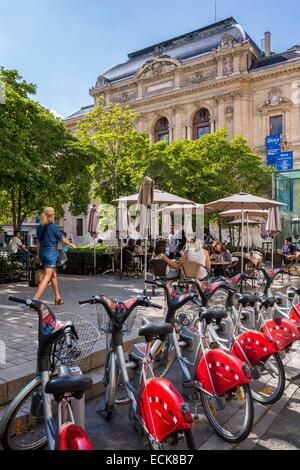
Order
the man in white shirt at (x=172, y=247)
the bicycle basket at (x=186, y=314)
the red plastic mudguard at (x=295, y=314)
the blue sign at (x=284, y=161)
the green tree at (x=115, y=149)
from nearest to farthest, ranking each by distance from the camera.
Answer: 1. the bicycle basket at (x=186, y=314)
2. the red plastic mudguard at (x=295, y=314)
3. the man in white shirt at (x=172, y=247)
4. the green tree at (x=115, y=149)
5. the blue sign at (x=284, y=161)

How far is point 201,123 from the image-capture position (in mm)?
49531

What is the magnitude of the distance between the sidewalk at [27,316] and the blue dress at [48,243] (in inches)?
38.8

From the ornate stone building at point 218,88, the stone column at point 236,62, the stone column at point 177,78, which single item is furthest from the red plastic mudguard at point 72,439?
the stone column at point 177,78

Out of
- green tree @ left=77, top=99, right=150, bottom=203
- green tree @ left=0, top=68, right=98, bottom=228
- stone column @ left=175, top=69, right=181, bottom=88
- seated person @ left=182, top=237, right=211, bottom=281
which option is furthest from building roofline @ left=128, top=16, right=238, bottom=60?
seated person @ left=182, top=237, right=211, bottom=281

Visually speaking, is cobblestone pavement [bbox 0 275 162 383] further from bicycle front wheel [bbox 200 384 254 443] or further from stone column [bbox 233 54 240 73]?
stone column [bbox 233 54 240 73]

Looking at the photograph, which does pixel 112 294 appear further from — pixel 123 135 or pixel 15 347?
pixel 123 135

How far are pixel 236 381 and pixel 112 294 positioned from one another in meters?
7.11

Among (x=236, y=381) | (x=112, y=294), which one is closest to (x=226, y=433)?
(x=236, y=381)

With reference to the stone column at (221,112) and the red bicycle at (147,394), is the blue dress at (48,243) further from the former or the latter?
the stone column at (221,112)

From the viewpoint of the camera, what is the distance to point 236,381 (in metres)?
3.32

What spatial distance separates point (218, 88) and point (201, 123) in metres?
4.63

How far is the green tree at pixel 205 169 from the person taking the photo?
80.3 ft
